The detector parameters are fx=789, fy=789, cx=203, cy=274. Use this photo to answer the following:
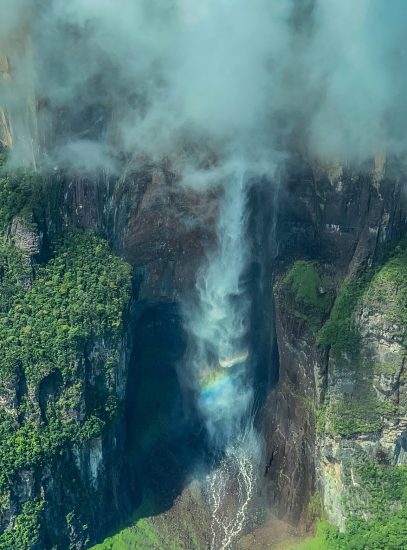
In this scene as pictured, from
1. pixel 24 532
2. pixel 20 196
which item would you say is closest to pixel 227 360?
pixel 24 532

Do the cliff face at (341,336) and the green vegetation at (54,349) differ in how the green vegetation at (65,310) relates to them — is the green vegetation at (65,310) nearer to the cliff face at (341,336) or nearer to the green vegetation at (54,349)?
the green vegetation at (54,349)

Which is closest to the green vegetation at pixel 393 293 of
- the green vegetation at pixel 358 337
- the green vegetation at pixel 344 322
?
the green vegetation at pixel 358 337

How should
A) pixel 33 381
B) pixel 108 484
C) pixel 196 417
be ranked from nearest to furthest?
pixel 33 381 → pixel 108 484 → pixel 196 417

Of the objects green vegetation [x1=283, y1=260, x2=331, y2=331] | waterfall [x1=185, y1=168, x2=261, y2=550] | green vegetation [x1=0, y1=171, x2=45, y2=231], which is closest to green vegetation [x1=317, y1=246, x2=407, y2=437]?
green vegetation [x1=283, y1=260, x2=331, y2=331]

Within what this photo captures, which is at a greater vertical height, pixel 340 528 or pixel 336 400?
pixel 336 400

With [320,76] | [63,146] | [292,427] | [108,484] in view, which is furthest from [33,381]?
[320,76]

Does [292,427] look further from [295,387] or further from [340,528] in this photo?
[340,528]
